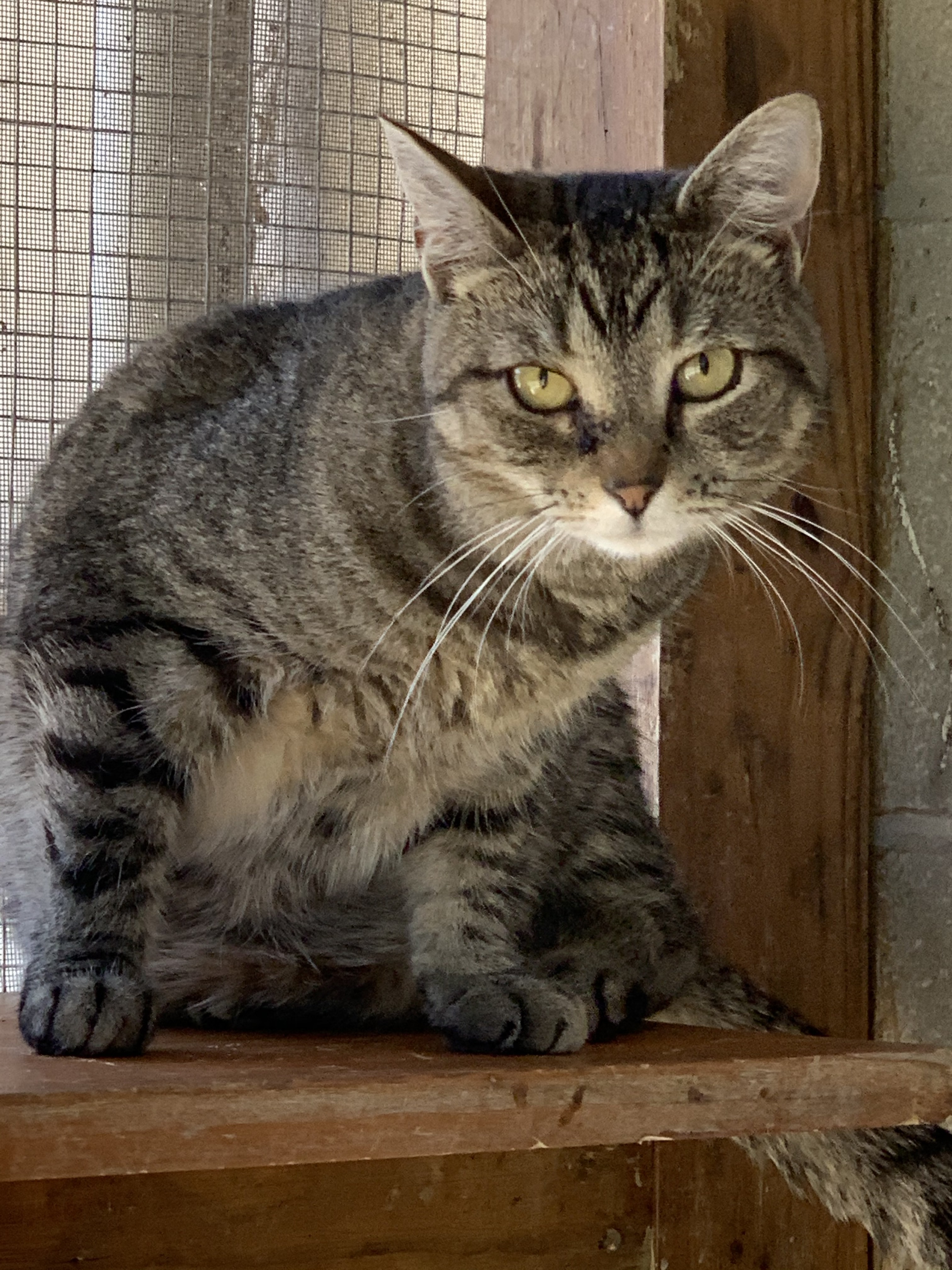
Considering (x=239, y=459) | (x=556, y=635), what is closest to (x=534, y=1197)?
(x=556, y=635)

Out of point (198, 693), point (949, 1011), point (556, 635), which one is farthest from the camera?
point (949, 1011)

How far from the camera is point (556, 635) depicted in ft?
4.34

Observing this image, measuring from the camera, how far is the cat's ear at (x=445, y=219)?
1.19 m

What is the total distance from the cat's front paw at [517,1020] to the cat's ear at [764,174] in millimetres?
656

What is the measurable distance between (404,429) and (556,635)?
0.22 metres

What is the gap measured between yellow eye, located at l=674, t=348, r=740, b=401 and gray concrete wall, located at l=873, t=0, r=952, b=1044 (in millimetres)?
387

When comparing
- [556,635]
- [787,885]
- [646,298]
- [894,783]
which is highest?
[646,298]

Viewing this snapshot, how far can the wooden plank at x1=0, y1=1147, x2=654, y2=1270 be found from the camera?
1177 millimetres

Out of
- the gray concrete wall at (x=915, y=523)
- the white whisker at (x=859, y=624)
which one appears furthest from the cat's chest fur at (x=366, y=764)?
the gray concrete wall at (x=915, y=523)

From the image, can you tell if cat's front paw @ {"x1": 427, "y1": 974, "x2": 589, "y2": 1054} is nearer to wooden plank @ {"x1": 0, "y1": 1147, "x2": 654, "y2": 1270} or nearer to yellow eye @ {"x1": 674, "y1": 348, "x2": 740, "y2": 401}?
wooden plank @ {"x1": 0, "y1": 1147, "x2": 654, "y2": 1270}

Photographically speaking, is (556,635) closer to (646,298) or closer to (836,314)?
(646,298)

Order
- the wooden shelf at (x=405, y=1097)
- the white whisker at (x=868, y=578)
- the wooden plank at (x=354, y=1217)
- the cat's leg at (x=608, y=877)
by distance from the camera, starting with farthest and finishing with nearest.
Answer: the white whisker at (x=868, y=578), the cat's leg at (x=608, y=877), the wooden plank at (x=354, y=1217), the wooden shelf at (x=405, y=1097)

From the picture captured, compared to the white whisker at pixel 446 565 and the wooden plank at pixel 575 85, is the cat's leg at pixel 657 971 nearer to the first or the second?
the white whisker at pixel 446 565

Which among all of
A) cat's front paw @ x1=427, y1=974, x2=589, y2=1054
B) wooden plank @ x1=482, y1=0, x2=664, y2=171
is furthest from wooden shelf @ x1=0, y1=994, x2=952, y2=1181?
wooden plank @ x1=482, y1=0, x2=664, y2=171
